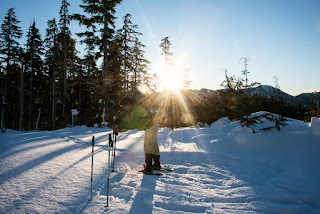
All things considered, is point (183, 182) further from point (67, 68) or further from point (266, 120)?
point (67, 68)

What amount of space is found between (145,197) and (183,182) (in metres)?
1.09

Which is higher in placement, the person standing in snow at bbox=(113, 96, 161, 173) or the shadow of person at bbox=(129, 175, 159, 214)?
the person standing in snow at bbox=(113, 96, 161, 173)

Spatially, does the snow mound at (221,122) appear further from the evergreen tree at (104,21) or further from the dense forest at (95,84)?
the evergreen tree at (104,21)

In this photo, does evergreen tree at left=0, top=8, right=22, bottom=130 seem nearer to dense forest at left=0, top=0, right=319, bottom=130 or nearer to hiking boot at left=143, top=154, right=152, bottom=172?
dense forest at left=0, top=0, right=319, bottom=130

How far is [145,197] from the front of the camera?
2904 millimetres

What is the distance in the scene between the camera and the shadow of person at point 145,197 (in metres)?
2.49

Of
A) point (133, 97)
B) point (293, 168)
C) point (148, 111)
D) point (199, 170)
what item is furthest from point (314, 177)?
point (133, 97)

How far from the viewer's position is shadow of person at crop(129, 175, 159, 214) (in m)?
2.49

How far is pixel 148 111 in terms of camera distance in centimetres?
463

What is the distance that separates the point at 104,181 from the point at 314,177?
4580mm

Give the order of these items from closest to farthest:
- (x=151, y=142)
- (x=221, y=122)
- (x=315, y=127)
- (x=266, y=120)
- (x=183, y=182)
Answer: (x=183, y=182)
(x=151, y=142)
(x=315, y=127)
(x=266, y=120)
(x=221, y=122)

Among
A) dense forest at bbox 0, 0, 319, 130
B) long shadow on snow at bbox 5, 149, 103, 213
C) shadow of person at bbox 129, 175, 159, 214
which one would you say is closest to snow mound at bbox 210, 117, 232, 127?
dense forest at bbox 0, 0, 319, 130

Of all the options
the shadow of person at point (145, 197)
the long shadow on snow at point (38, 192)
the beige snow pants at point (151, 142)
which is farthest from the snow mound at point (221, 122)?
the long shadow on snow at point (38, 192)

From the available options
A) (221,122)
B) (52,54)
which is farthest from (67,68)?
(221,122)
